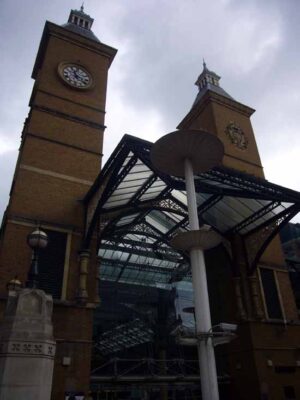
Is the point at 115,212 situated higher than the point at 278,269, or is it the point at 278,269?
the point at 115,212

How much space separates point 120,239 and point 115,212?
21.3 ft


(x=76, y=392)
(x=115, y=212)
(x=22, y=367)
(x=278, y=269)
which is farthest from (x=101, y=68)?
(x=22, y=367)

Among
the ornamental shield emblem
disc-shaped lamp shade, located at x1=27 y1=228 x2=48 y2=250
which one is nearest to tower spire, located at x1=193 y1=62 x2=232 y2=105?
the ornamental shield emblem

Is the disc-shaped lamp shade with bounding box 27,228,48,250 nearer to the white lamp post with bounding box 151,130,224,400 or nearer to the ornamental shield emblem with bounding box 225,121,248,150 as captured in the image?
the white lamp post with bounding box 151,130,224,400

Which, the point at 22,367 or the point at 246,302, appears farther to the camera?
the point at 246,302

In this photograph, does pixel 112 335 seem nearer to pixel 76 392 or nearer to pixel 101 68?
pixel 76 392

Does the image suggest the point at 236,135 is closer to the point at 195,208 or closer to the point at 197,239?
the point at 195,208

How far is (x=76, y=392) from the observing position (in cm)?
1286

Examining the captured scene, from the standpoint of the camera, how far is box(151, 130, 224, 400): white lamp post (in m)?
10.8

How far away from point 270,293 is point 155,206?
8.19 meters

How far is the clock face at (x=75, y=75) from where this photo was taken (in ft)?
70.3

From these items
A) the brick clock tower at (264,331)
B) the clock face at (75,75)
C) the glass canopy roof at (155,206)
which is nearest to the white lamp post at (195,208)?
the glass canopy roof at (155,206)

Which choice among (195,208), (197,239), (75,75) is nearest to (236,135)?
(75,75)

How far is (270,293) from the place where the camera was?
20.1 meters
